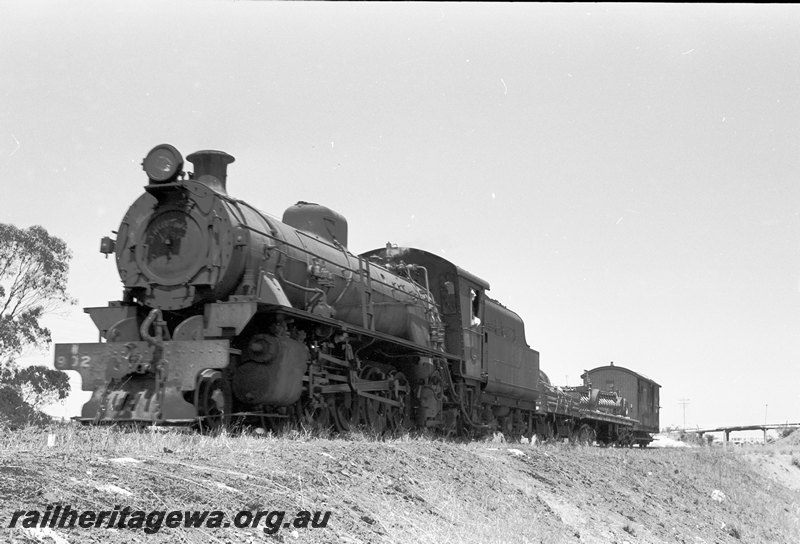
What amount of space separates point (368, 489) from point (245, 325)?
3675mm

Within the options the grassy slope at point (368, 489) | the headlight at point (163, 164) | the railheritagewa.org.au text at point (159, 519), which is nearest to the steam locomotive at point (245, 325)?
Answer: the headlight at point (163, 164)

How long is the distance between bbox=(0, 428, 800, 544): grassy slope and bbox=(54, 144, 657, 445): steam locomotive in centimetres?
142

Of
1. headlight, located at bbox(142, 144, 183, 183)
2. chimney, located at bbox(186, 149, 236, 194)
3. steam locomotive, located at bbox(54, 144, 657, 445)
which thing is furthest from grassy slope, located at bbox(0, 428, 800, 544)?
chimney, located at bbox(186, 149, 236, 194)

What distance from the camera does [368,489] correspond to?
809 centimetres

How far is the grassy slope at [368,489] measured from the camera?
581 centimetres

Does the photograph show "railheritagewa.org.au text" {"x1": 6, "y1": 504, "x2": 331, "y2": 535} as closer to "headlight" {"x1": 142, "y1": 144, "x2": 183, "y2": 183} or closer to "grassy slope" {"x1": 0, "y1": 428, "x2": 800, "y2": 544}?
"grassy slope" {"x1": 0, "y1": 428, "x2": 800, "y2": 544}

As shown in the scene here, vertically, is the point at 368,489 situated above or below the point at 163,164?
below

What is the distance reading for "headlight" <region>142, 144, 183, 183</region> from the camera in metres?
12.0

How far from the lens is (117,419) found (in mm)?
10711

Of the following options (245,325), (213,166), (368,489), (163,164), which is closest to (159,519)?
(368,489)

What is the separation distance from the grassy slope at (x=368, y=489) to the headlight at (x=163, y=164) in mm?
3943

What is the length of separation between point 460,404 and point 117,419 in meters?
8.02

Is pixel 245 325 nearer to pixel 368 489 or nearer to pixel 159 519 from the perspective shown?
pixel 368 489

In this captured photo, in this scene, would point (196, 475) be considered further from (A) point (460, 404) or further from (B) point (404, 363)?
(A) point (460, 404)
